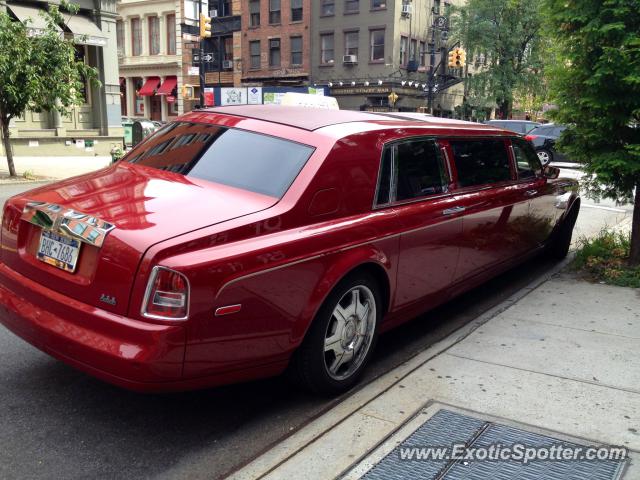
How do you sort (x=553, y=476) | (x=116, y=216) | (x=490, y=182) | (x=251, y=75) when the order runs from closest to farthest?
1. (x=553, y=476)
2. (x=116, y=216)
3. (x=490, y=182)
4. (x=251, y=75)

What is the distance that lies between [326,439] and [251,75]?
45.8 meters

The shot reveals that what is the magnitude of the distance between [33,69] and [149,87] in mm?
38562

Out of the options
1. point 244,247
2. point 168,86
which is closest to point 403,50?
point 168,86

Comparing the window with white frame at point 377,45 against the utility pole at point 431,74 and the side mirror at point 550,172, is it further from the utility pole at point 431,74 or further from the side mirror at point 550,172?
the side mirror at point 550,172

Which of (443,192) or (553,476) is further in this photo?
(443,192)

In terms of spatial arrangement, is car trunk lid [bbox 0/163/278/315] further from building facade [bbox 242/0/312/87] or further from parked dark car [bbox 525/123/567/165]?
building facade [bbox 242/0/312/87]

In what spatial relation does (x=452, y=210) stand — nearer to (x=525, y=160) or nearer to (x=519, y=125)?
(x=525, y=160)

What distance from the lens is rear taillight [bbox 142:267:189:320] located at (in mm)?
2793

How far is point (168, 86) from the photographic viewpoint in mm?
50062

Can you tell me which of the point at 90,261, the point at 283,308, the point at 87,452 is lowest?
the point at 87,452

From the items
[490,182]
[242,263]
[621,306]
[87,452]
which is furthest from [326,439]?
[621,306]

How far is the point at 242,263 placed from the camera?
9.69ft

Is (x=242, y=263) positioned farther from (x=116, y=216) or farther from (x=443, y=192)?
(x=443, y=192)

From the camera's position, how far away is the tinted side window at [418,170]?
417cm
